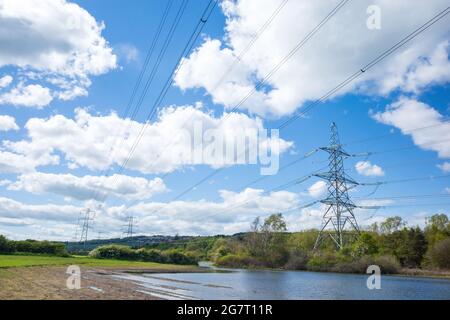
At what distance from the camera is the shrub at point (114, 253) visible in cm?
13693

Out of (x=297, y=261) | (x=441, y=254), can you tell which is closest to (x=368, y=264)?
(x=441, y=254)

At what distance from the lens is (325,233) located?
130m

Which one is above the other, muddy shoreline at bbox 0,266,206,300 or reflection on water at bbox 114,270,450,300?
muddy shoreline at bbox 0,266,206,300

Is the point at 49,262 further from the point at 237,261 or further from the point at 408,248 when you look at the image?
the point at 408,248

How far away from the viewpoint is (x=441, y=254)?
90938 millimetres

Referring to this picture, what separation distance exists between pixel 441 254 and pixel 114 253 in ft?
326

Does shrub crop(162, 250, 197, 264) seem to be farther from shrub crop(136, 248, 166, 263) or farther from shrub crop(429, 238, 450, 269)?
shrub crop(429, 238, 450, 269)

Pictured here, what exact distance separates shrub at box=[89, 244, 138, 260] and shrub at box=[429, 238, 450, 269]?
92.0 m

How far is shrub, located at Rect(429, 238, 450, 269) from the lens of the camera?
90312 millimetres

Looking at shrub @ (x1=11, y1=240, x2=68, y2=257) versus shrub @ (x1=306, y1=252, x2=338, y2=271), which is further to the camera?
shrub @ (x1=11, y1=240, x2=68, y2=257)

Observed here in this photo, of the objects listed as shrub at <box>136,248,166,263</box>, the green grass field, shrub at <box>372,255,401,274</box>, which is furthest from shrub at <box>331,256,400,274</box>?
shrub at <box>136,248,166,263</box>
